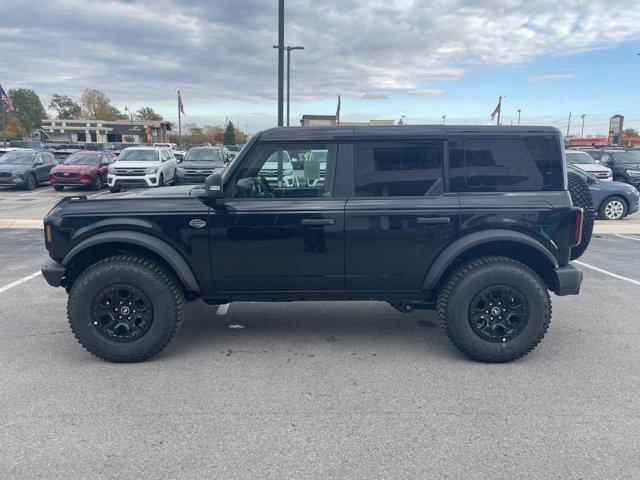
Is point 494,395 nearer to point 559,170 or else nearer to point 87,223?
point 559,170

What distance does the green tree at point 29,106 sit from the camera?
360ft

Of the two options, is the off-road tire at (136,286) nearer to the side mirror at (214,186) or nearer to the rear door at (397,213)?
the side mirror at (214,186)

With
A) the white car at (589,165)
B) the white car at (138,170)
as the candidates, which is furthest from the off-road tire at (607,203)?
the white car at (138,170)

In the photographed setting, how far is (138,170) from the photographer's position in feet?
56.3

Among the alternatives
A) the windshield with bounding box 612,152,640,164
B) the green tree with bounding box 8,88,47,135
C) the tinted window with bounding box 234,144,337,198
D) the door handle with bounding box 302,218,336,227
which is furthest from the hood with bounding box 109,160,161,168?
the green tree with bounding box 8,88,47,135

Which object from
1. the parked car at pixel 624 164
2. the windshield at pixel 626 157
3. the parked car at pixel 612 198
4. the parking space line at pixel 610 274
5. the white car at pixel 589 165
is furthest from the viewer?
the windshield at pixel 626 157

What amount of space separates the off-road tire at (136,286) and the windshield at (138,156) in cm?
1508

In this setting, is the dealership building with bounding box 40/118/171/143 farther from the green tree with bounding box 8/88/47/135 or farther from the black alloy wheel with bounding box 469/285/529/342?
the black alloy wheel with bounding box 469/285/529/342

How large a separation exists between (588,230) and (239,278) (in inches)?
127

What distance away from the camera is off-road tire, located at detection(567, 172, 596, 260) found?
461 centimetres

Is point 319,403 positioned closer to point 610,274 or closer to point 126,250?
point 126,250

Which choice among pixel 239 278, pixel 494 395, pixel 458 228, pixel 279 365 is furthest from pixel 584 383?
pixel 239 278

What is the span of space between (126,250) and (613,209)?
12.0 metres

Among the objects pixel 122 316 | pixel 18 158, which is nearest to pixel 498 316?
pixel 122 316
